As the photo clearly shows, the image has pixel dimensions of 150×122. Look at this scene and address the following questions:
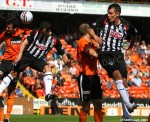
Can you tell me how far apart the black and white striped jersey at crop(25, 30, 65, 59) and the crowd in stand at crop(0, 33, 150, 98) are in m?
12.7

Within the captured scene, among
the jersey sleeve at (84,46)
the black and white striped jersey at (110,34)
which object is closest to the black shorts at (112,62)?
the black and white striped jersey at (110,34)

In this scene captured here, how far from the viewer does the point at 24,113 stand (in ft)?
76.7

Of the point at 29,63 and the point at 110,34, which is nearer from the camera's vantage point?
the point at 110,34

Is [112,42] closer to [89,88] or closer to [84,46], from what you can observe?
[84,46]

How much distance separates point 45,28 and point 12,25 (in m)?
1.55

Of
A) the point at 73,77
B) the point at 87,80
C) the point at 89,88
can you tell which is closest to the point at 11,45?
the point at 87,80

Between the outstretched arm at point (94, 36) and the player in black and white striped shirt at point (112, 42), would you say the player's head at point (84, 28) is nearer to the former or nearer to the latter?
the outstretched arm at point (94, 36)

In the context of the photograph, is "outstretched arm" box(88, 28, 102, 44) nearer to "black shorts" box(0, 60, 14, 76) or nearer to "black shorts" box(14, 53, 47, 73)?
"black shorts" box(14, 53, 47, 73)

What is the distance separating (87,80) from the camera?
11773mm

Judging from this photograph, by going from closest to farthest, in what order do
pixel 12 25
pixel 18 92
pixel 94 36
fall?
1. pixel 94 36
2. pixel 12 25
3. pixel 18 92

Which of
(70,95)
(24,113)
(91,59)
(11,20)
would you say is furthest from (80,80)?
(70,95)

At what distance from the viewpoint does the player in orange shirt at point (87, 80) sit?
38.3ft

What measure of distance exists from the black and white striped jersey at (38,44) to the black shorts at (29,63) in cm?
10

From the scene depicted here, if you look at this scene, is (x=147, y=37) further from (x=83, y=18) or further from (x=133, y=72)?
(x=133, y=72)
